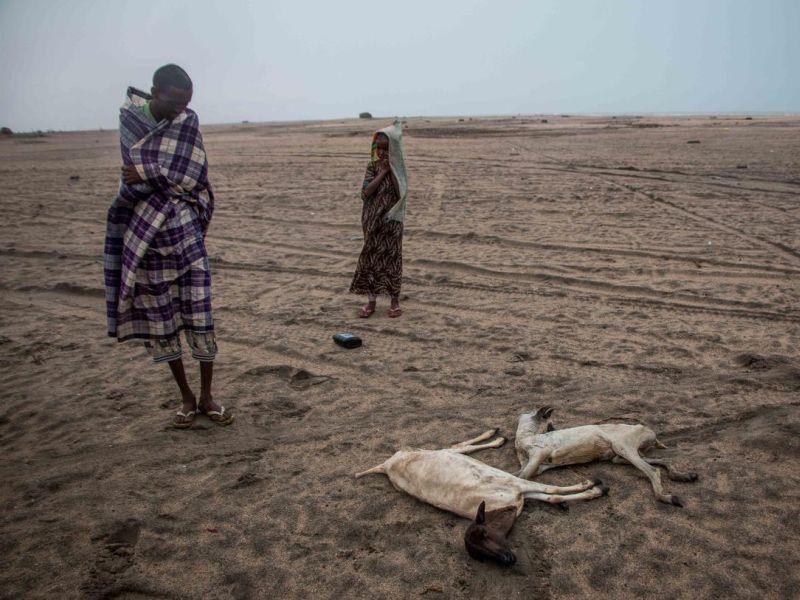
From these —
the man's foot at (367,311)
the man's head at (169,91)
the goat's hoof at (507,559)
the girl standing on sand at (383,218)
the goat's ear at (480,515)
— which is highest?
the man's head at (169,91)

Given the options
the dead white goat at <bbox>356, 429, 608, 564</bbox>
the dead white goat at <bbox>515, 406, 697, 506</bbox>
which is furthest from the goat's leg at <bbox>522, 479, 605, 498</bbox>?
the dead white goat at <bbox>515, 406, 697, 506</bbox>

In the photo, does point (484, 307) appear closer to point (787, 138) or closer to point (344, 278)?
point (344, 278)

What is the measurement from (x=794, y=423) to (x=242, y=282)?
5.25 metres

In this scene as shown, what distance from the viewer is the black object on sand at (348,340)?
14.8 ft

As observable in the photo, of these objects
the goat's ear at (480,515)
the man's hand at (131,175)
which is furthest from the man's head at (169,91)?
the goat's ear at (480,515)

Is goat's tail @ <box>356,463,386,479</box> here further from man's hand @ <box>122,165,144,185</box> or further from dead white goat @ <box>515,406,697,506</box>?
man's hand @ <box>122,165,144,185</box>

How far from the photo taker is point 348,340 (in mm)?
4516

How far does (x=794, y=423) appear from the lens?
305 centimetres

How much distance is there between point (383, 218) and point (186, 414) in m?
2.43

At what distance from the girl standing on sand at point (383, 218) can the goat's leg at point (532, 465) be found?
2.57m

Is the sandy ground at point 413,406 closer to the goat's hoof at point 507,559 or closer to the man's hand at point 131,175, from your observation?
the goat's hoof at point 507,559

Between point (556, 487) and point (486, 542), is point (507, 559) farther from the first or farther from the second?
point (556, 487)

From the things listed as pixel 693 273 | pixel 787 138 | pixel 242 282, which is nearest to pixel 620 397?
pixel 693 273

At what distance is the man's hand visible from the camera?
2.84 metres
